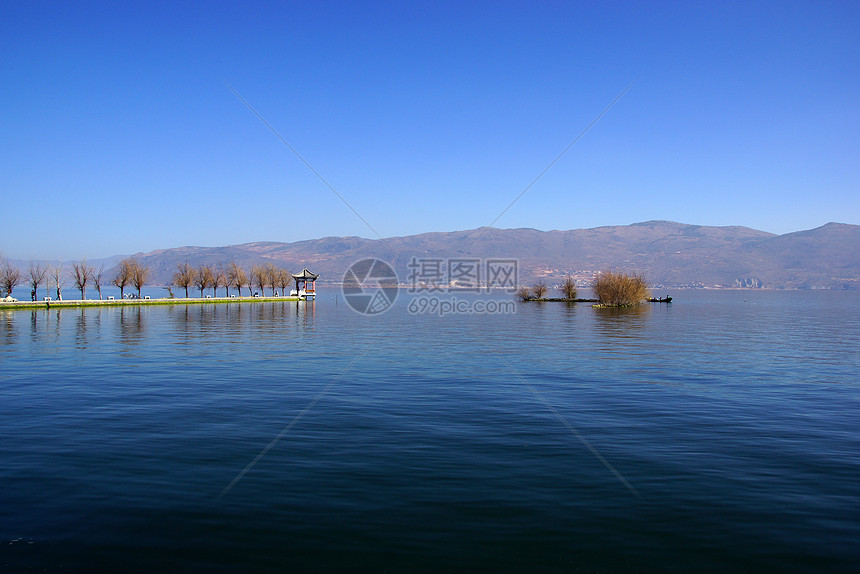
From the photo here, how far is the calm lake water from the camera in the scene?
380 inches

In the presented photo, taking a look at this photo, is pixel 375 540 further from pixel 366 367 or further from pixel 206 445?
pixel 366 367

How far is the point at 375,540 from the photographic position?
9.98 metres

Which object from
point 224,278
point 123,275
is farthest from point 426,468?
point 224,278

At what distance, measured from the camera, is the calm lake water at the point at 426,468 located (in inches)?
380

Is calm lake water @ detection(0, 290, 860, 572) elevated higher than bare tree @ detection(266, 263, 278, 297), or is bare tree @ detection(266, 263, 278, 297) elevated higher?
bare tree @ detection(266, 263, 278, 297)

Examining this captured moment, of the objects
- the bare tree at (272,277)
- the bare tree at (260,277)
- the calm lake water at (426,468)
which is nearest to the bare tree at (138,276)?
the bare tree at (260,277)

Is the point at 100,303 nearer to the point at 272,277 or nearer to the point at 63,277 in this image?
the point at 63,277

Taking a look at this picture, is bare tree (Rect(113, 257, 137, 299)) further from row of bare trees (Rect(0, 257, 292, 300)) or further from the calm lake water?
the calm lake water

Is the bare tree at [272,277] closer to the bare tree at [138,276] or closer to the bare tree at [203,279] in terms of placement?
the bare tree at [203,279]

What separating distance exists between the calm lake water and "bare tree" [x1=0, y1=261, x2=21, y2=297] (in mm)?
81677

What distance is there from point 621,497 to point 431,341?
119 feet

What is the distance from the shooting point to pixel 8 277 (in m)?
97.1

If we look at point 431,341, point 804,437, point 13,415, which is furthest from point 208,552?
point 431,341

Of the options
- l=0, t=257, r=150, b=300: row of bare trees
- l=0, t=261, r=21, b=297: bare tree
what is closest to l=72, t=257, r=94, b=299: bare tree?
l=0, t=257, r=150, b=300: row of bare trees
